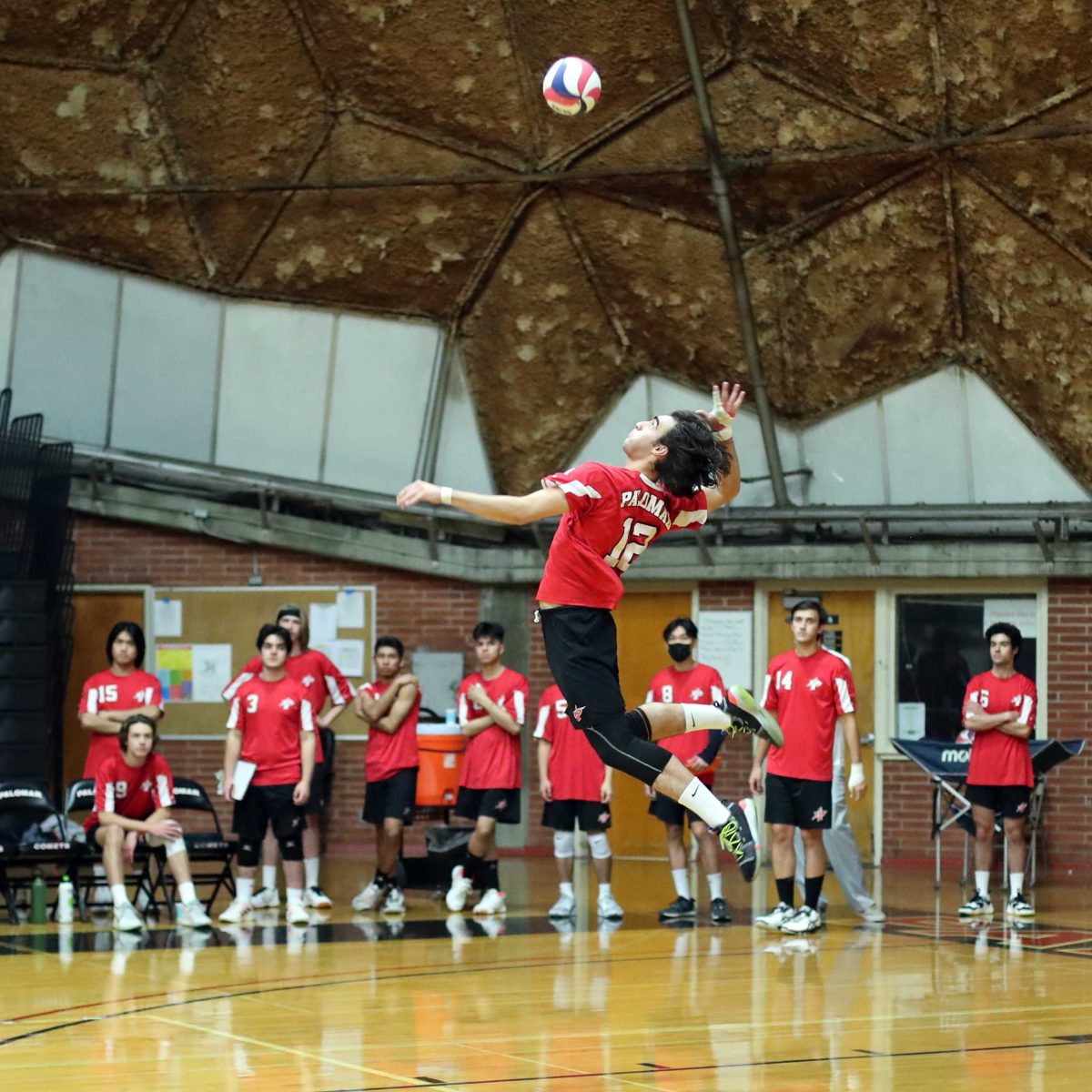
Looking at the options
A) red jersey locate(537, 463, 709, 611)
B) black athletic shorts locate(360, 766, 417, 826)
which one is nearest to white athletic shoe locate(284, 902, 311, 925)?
black athletic shorts locate(360, 766, 417, 826)

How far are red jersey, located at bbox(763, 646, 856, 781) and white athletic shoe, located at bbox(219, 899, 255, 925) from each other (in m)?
3.77

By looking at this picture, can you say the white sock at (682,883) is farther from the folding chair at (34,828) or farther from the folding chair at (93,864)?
the folding chair at (34,828)

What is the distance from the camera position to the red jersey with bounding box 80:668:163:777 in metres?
12.7

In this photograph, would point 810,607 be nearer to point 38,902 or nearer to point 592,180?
point 38,902

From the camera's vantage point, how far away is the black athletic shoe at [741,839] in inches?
335

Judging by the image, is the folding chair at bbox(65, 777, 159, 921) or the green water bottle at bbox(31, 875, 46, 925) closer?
the green water bottle at bbox(31, 875, 46, 925)

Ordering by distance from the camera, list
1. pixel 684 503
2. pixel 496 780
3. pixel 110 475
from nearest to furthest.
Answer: pixel 684 503
pixel 496 780
pixel 110 475

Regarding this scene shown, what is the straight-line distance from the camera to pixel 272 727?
1244cm

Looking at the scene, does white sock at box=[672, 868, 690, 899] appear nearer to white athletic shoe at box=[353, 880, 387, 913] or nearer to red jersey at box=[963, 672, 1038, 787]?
white athletic shoe at box=[353, 880, 387, 913]

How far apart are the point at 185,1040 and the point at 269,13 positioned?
12.6m

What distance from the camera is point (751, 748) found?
17844 millimetres

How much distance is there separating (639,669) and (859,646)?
89.6 inches

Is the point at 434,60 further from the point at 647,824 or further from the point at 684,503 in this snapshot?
the point at 684,503

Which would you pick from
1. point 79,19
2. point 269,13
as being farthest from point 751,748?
point 79,19
